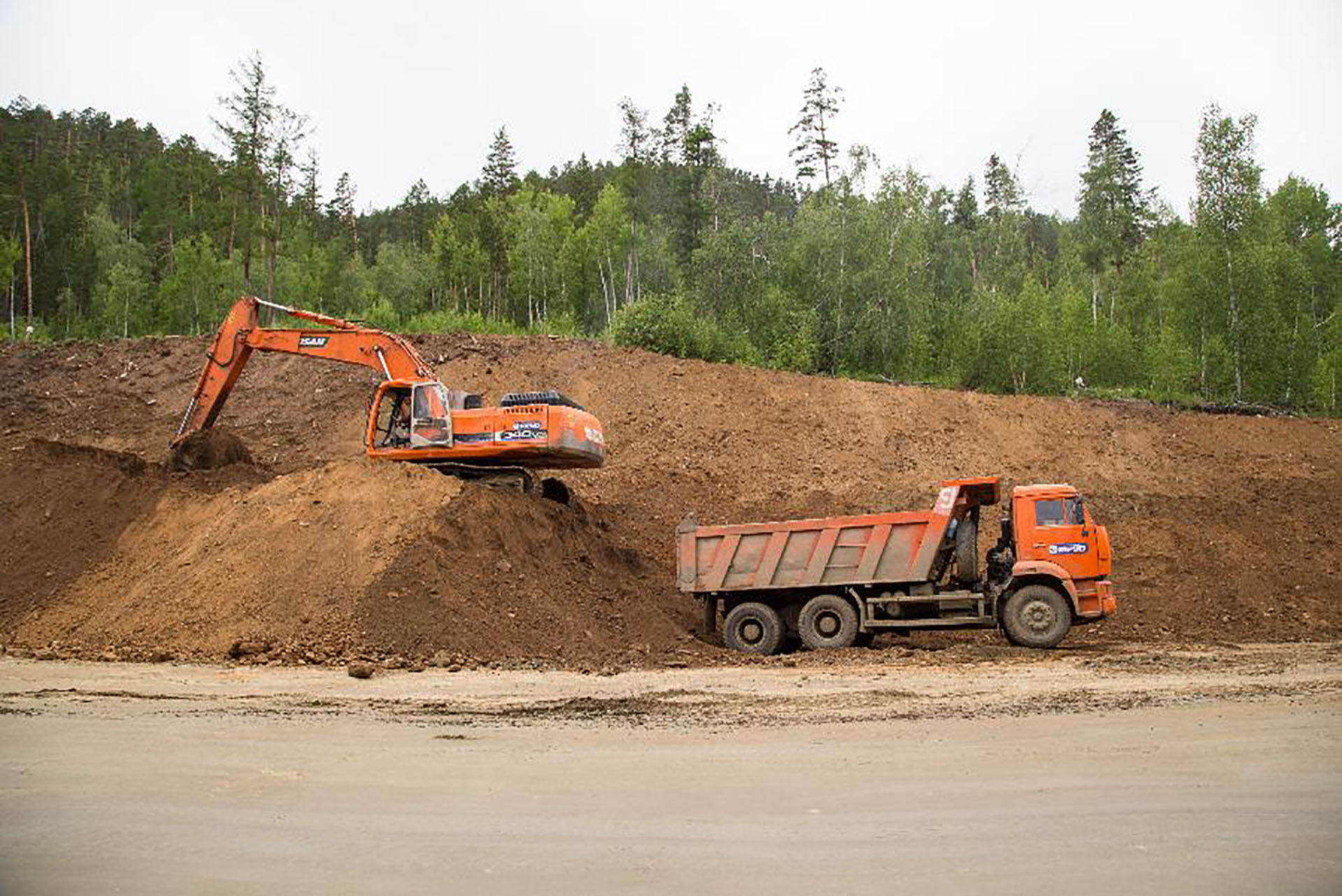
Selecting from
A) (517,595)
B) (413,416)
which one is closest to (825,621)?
(517,595)

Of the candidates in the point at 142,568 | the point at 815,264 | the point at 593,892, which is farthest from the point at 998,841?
the point at 815,264

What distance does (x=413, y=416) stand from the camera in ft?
65.6

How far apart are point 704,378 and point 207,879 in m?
25.1

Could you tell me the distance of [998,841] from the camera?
260 inches

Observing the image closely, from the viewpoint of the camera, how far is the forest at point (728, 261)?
3581cm

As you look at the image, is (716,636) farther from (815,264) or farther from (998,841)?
(815,264)

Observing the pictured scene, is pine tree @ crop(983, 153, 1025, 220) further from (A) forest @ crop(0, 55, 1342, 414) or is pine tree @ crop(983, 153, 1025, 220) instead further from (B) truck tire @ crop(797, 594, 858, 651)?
(B) truck tire @ crop(797, 594, 858, 651)

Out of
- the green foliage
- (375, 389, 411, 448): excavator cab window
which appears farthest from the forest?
(375, 389, 411, 448): excavator cab window

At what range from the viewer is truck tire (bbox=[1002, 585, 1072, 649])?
17.1 meters

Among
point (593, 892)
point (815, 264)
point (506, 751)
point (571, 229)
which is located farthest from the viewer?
point (571, 229)

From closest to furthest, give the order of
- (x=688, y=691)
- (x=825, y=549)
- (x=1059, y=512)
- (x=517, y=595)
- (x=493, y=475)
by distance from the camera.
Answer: (x=688, y=691)
(x=1059, y=512)
(x=517, y=595)
(x=825, y=549)
(x=493, y=475)

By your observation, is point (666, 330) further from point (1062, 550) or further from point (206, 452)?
point (1062, 550)

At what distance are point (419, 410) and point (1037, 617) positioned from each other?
11151 mm

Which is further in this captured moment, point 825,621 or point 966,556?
point 825,621
